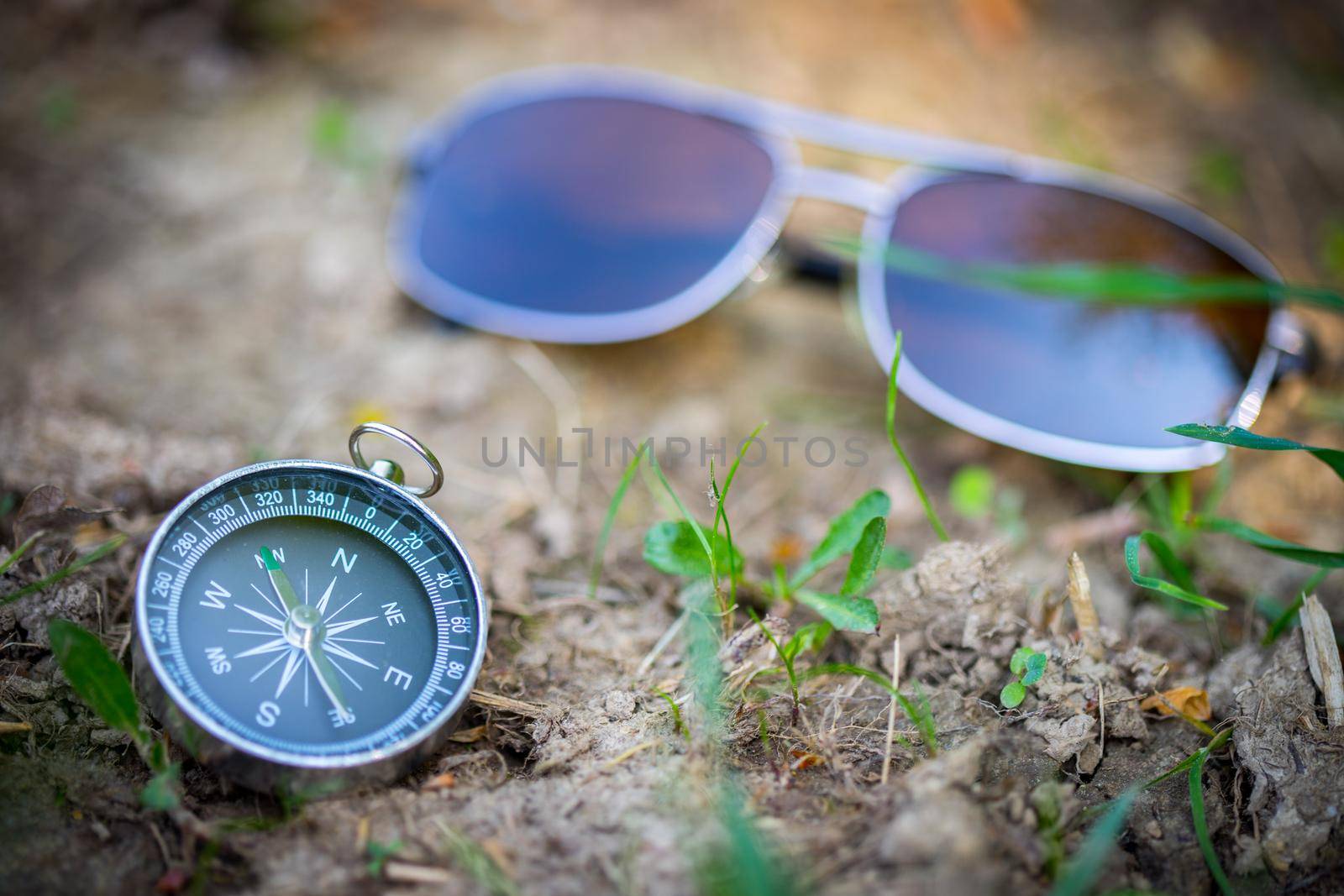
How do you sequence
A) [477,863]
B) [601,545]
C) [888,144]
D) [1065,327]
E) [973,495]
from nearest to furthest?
[477,863], [601,545], [973,495], [1065,327], [888,144]

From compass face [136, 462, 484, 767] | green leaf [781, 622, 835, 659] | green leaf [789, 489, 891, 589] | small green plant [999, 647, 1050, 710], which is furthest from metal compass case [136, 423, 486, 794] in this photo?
small green plant [999, 647, 1050, 710]

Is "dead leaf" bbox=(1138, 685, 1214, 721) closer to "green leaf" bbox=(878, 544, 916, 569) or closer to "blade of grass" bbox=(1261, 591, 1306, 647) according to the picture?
"blade of grass" bbox=(1261, 591, 1306, 647)

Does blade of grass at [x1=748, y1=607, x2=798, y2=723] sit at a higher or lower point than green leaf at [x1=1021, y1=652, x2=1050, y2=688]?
lower

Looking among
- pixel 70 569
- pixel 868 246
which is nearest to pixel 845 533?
pixel 868 246

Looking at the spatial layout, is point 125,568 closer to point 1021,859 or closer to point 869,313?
point 1021,859

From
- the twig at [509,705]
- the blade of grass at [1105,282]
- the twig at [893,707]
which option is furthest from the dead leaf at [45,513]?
the blade of grass at [1105,282]

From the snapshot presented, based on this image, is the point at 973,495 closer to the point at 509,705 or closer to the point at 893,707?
the point at 893,707
